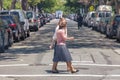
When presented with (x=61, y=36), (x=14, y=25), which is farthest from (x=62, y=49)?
(x=14, y=25)

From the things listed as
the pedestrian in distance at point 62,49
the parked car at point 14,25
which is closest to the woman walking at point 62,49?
the pedestrian in distance at point 62,49

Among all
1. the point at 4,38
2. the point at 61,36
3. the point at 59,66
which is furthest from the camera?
the point at 4,38

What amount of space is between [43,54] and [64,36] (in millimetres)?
6097

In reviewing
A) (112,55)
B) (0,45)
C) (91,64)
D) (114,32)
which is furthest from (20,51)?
(114,32)

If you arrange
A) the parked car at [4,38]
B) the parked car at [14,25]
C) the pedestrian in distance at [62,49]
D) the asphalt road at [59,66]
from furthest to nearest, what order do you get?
the parked car at [14,25]
the parked car at [4,38]
the pedestrian in distance at [62,49]
the asphalt road at [59,66]

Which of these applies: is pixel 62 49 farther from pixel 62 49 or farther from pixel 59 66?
pixel 59 66

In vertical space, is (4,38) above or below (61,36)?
below

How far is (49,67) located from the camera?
15.6 m

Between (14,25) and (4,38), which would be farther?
(14,25)

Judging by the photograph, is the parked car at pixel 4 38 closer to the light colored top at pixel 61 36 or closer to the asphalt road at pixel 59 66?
the asphalt road at pixel 59 66

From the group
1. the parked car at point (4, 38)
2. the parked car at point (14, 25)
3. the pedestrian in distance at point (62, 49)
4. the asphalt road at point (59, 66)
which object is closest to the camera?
the asphalt road at point (59, 66)

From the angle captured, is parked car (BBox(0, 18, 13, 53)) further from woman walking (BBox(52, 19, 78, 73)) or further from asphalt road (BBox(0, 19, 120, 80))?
woman walking (BBox(52, 19, 78, 73))

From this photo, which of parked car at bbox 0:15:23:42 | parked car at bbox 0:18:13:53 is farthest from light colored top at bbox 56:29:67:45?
parked car at bbox 0:15:23:42

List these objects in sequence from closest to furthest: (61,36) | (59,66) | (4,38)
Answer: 1. (61,36)
2. (59,66)
3. (4,38)
